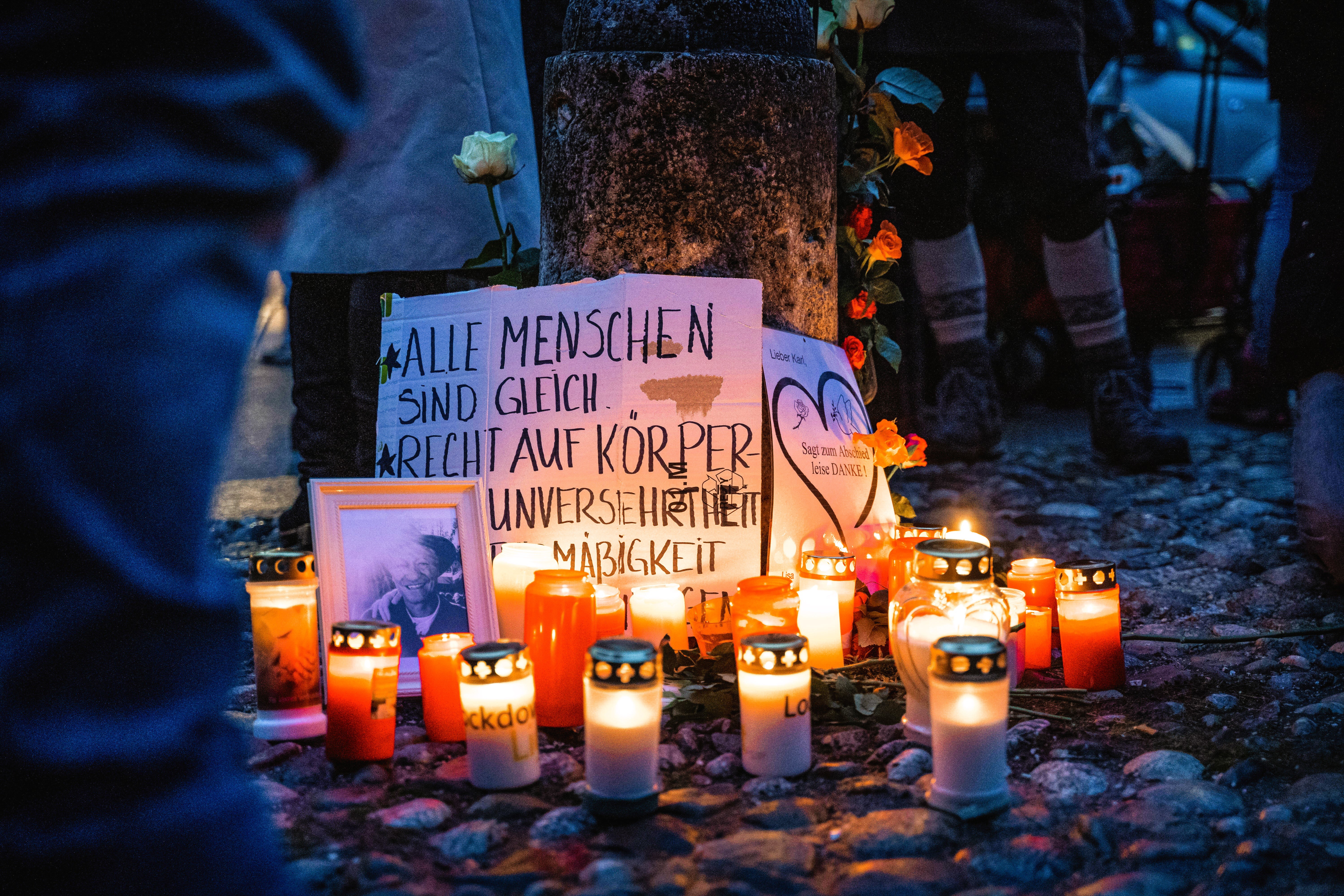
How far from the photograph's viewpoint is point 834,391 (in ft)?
7.31

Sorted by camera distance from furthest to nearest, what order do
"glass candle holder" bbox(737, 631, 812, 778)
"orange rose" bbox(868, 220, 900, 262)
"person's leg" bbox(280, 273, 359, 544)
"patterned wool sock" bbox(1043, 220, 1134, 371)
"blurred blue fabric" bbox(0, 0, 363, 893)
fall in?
"patterned wool sock" bbox(1043, 220, 1134, 371) → "person's leg" bbox(280, 273, 359, 544) → "orange rose" bbox(868, 220, 900, 262) → "glass candle holder" bbox(737, 631, 812, 778) → "blurred blue fabric" bbox(0, 0, 363, 893)

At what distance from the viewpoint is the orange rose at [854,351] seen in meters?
2.39

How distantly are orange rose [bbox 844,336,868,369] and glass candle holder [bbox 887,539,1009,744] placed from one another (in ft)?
2.99

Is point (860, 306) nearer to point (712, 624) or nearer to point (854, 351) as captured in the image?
point (854, 351)

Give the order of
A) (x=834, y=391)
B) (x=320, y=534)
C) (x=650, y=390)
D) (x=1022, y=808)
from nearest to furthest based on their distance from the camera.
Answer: (x=1022, y=808), (x=320, y=534), (x=650, y=390), (x=834, y=391)

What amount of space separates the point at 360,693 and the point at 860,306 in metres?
1.42

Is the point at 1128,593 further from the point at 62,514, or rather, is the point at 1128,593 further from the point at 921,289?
the point at 62,514

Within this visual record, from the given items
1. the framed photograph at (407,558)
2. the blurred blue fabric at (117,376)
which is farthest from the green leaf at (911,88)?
the blurred blue fabric at (117,376)

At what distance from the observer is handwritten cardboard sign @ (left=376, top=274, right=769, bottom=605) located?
6.49ft

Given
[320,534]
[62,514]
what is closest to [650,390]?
[320,534]

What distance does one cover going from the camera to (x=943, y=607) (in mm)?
1504

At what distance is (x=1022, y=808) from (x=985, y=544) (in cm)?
44

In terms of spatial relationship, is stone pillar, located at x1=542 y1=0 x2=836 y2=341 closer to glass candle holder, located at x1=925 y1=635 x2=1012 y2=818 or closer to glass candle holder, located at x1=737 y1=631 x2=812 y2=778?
glass candle holder, located at x1=737 y1=631 x2=812 y2=778

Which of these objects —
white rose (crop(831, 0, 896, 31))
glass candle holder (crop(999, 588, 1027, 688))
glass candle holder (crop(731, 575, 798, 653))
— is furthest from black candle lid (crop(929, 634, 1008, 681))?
white rose (crop(831, 0, 896, 31))
